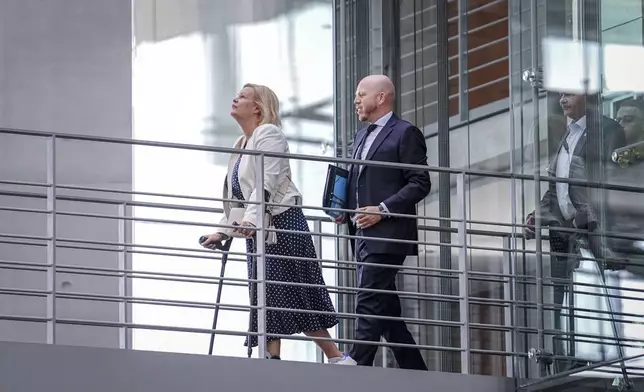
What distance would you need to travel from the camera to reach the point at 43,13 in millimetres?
7598

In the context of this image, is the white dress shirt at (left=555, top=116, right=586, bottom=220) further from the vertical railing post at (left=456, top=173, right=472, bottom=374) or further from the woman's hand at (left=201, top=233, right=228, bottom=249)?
the woman's hand at (left=201, top=233, right=228, bottom=249)

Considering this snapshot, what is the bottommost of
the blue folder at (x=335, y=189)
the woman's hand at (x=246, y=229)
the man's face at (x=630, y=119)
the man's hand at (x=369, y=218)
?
the woman's hand at (x=246, y=229)

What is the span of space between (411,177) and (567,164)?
0.59m

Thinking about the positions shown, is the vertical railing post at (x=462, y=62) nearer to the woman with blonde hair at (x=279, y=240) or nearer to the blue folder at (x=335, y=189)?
the blue folder at (x=335, y=189)

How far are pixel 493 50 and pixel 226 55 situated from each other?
1.23 meters

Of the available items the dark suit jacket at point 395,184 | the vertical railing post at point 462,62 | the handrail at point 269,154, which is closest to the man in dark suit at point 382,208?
the dark suit jacket at point 395,184

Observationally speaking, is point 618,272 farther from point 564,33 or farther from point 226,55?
point 226,55

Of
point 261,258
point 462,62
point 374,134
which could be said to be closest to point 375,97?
point 374,134

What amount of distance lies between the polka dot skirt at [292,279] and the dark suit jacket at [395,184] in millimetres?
224

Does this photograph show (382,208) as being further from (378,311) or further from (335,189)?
(378,311)

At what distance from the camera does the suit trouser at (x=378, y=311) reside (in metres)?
5.80

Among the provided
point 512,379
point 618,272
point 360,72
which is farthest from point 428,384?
point 360,72

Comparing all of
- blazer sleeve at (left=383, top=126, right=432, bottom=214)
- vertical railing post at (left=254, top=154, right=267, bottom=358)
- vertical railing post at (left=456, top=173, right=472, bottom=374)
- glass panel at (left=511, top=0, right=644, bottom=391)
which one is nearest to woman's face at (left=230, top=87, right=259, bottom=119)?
vertical railing post at (left=254, top=154, right=267, bottom=358)

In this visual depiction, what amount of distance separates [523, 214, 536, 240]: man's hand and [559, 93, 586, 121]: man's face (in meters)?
0.39
